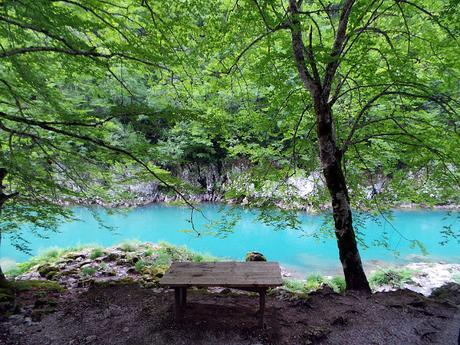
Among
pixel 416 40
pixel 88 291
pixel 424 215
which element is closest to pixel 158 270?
pixel 88 291

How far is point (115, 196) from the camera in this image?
16.6 ft

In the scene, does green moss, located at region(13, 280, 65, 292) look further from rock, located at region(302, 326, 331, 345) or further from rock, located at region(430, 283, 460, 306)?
rock, located at region(430, 283, 460, 306)

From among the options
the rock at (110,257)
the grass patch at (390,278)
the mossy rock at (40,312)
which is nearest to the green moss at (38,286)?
the mossy rock at (40,312)

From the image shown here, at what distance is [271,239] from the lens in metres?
13.2

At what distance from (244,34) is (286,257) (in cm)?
824

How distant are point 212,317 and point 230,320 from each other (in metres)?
0.20

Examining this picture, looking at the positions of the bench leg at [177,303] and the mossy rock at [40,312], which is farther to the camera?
the mossy rock at [40,312]

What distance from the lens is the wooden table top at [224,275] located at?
9.44ft

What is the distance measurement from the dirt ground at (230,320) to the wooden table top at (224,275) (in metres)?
0.47

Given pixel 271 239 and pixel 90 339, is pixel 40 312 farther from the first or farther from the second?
pixel 271 239

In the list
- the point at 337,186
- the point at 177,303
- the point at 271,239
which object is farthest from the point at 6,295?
the point at 271,239

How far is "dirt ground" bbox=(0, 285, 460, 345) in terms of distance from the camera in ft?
9.33

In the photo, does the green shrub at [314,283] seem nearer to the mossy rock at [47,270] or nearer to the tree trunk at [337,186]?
the tree trunk at [337,186]

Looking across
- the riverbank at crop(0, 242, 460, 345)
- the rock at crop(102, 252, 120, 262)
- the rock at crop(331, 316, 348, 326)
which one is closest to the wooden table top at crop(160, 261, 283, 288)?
the riverbank at crop(0, 242, 460, 345)
